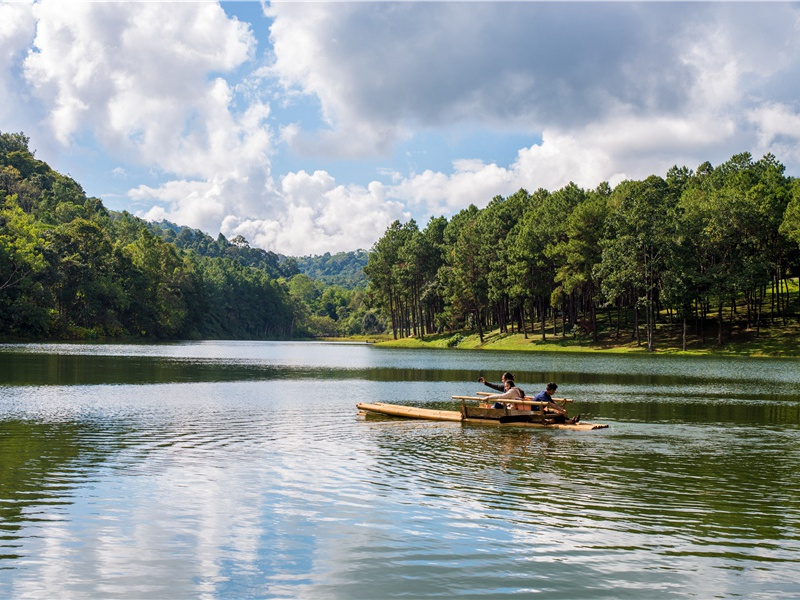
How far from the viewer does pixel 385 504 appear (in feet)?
56.8

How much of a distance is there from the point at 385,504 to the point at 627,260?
9126 centimetres

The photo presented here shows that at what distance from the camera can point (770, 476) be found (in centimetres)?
2127

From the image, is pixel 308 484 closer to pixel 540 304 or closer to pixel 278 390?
pixel 278 390

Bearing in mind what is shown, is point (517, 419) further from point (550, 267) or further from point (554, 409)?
point (550, 267)

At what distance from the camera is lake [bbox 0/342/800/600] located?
1227cm

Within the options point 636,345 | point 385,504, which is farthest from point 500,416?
point 636,345

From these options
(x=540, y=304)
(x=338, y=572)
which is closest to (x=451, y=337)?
(x=540, y=304)

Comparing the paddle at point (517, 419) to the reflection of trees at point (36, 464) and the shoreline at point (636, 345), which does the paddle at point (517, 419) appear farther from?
the shoreline at point (636, 345)

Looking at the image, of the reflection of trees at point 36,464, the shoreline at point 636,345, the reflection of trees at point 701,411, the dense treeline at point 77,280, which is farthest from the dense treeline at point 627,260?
the reflection of trees at point 36,464

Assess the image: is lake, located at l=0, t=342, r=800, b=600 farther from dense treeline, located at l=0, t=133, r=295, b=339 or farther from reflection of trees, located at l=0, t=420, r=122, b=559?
dense treeline, located at l=0, t=133, r=295, b=339

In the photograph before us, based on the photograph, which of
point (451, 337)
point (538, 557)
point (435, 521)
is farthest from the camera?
point (451, 337)

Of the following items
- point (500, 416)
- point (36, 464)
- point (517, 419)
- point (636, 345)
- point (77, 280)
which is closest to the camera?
point (36, 464)

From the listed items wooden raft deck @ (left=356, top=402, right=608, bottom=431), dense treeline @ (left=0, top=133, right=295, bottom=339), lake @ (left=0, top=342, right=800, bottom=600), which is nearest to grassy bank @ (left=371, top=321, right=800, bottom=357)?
lake @ (left=0, top=342, right=800, bottom=600)

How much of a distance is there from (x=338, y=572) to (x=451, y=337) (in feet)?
439
